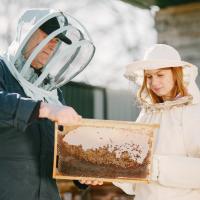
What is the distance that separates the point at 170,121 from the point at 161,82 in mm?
241

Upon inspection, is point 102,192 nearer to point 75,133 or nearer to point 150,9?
point 150,9

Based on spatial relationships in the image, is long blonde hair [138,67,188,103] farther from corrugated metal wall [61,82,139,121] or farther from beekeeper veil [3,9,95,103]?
corrugated metal wall [61,82,139,121]

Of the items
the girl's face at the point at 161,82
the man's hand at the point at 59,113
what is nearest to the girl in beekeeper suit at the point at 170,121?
the girl's face at the point at 161,82

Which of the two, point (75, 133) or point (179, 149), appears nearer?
point (75, 133)

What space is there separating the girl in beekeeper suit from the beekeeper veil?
1.43 feet

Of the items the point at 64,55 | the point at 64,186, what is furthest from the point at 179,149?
the point at 64,186

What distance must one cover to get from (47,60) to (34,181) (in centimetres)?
68

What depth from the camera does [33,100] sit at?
2.74 metres

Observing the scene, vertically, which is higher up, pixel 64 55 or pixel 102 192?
pixel 64 55

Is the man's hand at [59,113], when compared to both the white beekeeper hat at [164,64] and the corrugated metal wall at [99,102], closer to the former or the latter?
the white beekeeper hat at [164,64]

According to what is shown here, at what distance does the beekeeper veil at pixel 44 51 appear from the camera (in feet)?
10.2

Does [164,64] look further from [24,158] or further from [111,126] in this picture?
[24,158]

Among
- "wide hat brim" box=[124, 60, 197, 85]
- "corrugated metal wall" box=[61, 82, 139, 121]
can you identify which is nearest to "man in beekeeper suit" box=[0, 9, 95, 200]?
"wide hat brim" box=[124, 60, 197, 85]

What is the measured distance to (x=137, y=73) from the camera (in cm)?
369
